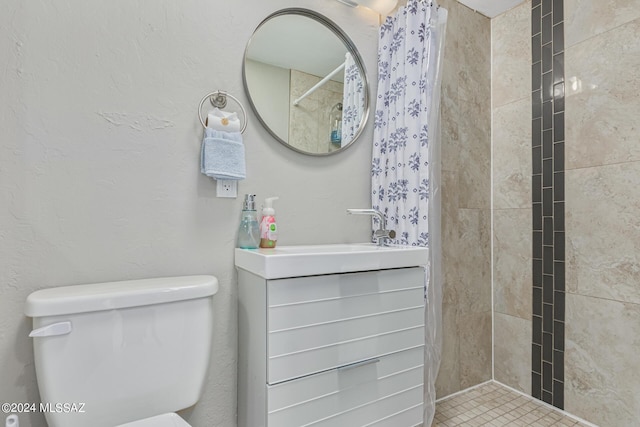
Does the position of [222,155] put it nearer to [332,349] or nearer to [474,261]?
[332,349]

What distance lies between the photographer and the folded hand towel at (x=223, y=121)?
1213 millimetres

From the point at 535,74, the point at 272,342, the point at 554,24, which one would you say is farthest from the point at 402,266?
the point at 554,24

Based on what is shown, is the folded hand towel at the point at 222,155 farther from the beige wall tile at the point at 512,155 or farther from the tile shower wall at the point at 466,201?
the beige wall tile at the point at 512,155

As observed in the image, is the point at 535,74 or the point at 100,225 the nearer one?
the point at 100,225

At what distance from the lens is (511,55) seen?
6.51 ft

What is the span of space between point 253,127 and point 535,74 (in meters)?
1.67

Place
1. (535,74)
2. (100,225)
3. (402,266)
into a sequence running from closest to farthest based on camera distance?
(100,225) < (402,266) < (535,74)

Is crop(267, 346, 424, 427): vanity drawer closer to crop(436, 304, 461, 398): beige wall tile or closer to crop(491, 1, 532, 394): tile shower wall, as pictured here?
crop(436, 304, 461, 398): beige wall tile

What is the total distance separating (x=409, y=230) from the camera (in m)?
1.43

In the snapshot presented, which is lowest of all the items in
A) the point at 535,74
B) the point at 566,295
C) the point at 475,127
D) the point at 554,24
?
the point at 566,295

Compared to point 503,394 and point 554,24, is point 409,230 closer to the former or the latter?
point 503,394

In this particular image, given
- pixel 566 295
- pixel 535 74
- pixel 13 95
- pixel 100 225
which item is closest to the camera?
pixel 13 95

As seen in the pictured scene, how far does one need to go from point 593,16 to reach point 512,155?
2.45 ft

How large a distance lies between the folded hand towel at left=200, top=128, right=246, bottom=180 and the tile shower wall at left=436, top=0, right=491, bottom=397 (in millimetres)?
1198
